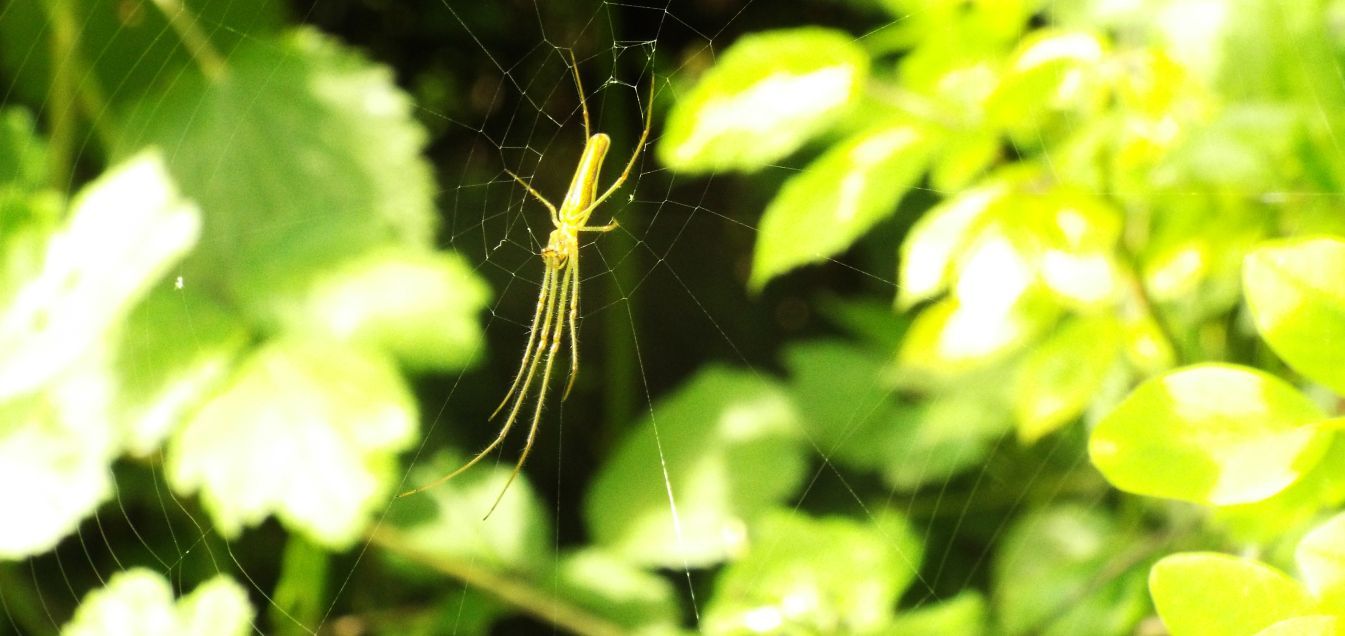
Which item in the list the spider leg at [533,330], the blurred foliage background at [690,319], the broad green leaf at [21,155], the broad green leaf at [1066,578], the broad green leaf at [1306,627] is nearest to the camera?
the broad green leaf at [1306,627]

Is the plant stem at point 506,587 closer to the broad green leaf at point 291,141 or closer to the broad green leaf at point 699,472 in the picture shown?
the broad green leaf at point 699,472

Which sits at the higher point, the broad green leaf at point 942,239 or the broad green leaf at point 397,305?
the broad green leaf at point 942,239

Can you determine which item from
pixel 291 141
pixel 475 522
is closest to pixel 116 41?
pixel 291 141

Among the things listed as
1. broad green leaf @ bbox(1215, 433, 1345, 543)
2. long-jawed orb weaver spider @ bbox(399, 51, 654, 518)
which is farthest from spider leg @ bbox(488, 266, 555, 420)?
broad green leaf @ bbox(1215, 433, 1345, 543)

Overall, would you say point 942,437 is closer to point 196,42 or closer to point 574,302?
point 574,302

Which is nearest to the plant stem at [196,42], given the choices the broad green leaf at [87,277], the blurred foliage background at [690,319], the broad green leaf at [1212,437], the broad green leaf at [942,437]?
the blurred foliage background at [690,319]

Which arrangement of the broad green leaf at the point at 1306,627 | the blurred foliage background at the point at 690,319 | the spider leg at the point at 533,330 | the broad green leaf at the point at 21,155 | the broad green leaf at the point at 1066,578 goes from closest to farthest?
the broad green leaf at the point at 1306,627, the blurred foliage background at the point at 690,319, the broad green leaf at the point at 1066,578, the broad green leaf at the point at 21,155, the spider leg at the point at 533,330

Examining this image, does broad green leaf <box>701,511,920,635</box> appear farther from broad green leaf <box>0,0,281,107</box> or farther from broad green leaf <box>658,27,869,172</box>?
broad green leaf <box>0,0,281,107</box>
